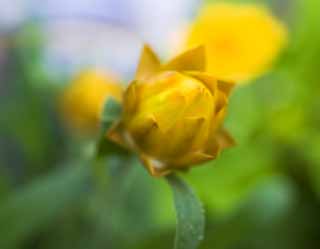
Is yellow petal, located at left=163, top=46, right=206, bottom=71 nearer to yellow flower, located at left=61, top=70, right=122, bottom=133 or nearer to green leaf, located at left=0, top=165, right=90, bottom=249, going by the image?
green leaf, located at left=0, top=165, right=90, bottom=249

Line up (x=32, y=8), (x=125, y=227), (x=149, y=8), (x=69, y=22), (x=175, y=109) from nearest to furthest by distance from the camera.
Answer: (x=175, y=109), (x=125, y=227), (x=32, y=8), (x=69, y=22), (x=149, y=8)

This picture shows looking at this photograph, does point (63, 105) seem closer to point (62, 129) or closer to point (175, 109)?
point (62, 129)

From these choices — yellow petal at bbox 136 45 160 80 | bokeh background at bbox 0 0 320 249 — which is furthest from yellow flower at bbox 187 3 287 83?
yellow petal at bbox 136 45 160 80

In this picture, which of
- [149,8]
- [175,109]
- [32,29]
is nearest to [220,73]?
[32,29]

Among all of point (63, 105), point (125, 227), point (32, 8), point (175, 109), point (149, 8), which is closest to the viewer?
point (175, 109)

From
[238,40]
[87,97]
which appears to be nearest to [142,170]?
[87,97]

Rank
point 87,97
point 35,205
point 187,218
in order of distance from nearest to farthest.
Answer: point 187,218 < point 35,205 < point 87,97

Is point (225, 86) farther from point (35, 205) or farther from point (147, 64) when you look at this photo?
point (35, 205)
